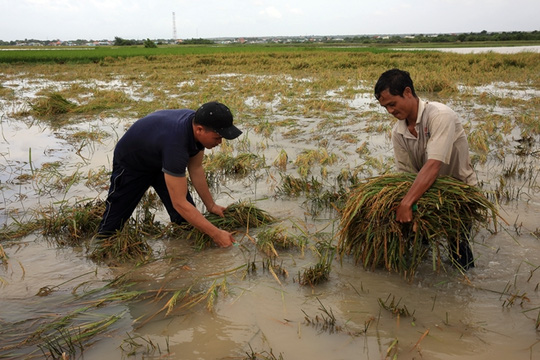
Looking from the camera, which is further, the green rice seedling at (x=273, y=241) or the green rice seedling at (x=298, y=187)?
the green rice seedling at (x=298, y=187)

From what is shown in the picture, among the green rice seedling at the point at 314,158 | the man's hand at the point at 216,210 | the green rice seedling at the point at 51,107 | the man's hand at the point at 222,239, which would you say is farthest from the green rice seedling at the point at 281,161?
the green rice seedling at the point at 51,107

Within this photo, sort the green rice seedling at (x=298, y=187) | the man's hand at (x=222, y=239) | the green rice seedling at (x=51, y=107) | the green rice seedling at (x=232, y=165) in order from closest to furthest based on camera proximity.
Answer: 1. the man's hand at (x=222, y=239)
2. the green rice seedling at (x=298, y=187)
3. the green rice seedling at (x=232, y=165)
4. the green rice seedling at (x=51, y=107)

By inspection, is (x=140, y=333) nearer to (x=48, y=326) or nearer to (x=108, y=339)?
(x=108, y=339)

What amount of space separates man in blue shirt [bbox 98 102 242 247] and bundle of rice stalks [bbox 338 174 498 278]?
0.95 m

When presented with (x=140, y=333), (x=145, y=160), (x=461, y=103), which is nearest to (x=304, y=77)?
(x=461, y=103)

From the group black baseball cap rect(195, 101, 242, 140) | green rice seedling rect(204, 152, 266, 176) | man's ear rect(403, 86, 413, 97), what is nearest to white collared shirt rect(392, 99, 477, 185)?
man's ear rect(403, 86, 413, 97)

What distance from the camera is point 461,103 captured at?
871 centimetres

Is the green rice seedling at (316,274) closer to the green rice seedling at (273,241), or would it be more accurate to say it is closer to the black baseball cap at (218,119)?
the green rice seedling at (273,241)

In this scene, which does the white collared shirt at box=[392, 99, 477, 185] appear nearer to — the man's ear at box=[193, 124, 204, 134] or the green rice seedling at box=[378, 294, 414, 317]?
the green rice seedling at box=[378, 294, 414, 317]

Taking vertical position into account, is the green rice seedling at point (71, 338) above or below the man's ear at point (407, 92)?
below

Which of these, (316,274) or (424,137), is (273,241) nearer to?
(316,274)

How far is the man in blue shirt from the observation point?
2664mm

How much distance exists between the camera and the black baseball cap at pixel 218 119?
2596 mm

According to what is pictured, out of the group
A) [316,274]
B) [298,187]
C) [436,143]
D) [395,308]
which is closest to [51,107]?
Answer: [298,187]
